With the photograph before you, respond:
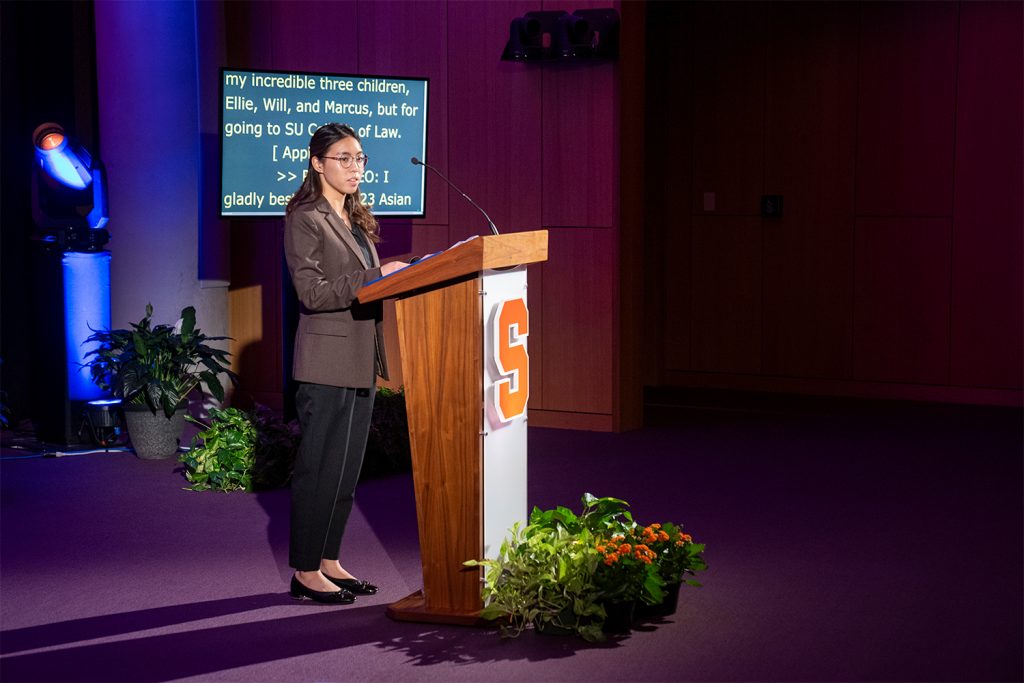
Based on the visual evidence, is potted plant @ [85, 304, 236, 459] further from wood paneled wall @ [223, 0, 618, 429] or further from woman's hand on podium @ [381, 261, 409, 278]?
woman's hand on podium @ [381, 261, 409, 278]

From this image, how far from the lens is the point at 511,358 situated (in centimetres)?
407

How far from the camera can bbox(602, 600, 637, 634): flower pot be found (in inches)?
157

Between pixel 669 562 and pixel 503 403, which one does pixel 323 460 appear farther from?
pixel 669 562

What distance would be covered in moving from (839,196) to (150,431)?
4.68 meters

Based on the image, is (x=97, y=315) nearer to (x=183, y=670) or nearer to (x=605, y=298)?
(x=605, y=298)

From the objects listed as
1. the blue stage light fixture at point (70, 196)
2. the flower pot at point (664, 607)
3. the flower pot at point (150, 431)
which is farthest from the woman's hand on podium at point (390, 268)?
the blue stage light fixture at point (70, 196)

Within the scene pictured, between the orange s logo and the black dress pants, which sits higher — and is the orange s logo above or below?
above

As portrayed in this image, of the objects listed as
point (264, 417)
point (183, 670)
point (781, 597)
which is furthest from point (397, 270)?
point (264, 417)

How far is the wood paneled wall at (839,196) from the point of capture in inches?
333

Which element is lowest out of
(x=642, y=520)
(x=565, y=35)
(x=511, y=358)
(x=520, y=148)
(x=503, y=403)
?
(x=642, y=520)

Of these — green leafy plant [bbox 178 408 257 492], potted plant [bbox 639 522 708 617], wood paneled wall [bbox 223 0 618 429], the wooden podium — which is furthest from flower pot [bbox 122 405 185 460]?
potted plant [bbox 639 522 708 617]

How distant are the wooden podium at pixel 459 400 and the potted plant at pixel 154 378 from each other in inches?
118

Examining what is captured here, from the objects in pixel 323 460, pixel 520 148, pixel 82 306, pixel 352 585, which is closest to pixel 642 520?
pixel 352 585

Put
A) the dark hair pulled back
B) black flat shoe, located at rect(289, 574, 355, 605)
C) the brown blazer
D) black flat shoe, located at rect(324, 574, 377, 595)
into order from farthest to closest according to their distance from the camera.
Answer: black flat shoe, located at rect(324, 574, 377, 595) → black flat shoe, located at rect(289, 574, 355, 605) → the dark hair pulled back → the brown blazer
